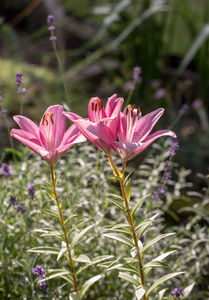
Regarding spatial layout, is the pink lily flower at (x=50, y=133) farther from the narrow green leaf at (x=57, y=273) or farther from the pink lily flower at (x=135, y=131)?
the narrow green leaf at (x=57, y=273)

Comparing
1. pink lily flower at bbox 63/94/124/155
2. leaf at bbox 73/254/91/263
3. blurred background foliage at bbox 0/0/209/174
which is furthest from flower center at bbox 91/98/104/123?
blurred background foliage at bbox 0/0/209/174

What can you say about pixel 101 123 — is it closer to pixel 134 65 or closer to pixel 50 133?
pixel 50 133

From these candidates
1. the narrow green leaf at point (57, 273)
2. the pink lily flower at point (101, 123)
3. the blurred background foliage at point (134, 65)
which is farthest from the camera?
the blurred background foliage at point (134, 65)

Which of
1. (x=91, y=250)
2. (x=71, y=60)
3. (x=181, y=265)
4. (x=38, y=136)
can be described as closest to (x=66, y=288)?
(x=91, y=250)

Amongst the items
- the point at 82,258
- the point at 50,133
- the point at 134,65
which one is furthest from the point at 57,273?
the point at 134,65

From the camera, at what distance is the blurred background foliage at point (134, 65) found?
9.36 ft

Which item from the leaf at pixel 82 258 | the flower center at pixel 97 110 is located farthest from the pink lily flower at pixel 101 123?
the leaf at pixel 82 258

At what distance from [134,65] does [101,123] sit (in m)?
2.41

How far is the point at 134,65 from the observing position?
3.10 meters

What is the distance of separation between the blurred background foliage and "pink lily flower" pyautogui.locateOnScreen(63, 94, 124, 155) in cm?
134

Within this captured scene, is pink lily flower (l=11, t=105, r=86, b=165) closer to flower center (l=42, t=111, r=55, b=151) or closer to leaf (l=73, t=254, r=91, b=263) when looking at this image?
flower center (l=42, t=111, r=55, b=151)

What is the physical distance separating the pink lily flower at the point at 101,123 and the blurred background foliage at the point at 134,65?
134 cm

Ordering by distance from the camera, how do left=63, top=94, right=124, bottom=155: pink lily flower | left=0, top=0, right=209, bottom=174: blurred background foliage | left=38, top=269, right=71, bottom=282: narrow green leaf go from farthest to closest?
left=0, top=0, right=209, bottom=174: blurred background foliage, left=38, top=269, right=71, bottom=282: narrow green leaf, left=63, top=94, right=124, bottom=155: pink lily flower

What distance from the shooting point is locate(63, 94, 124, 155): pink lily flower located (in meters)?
0.78
